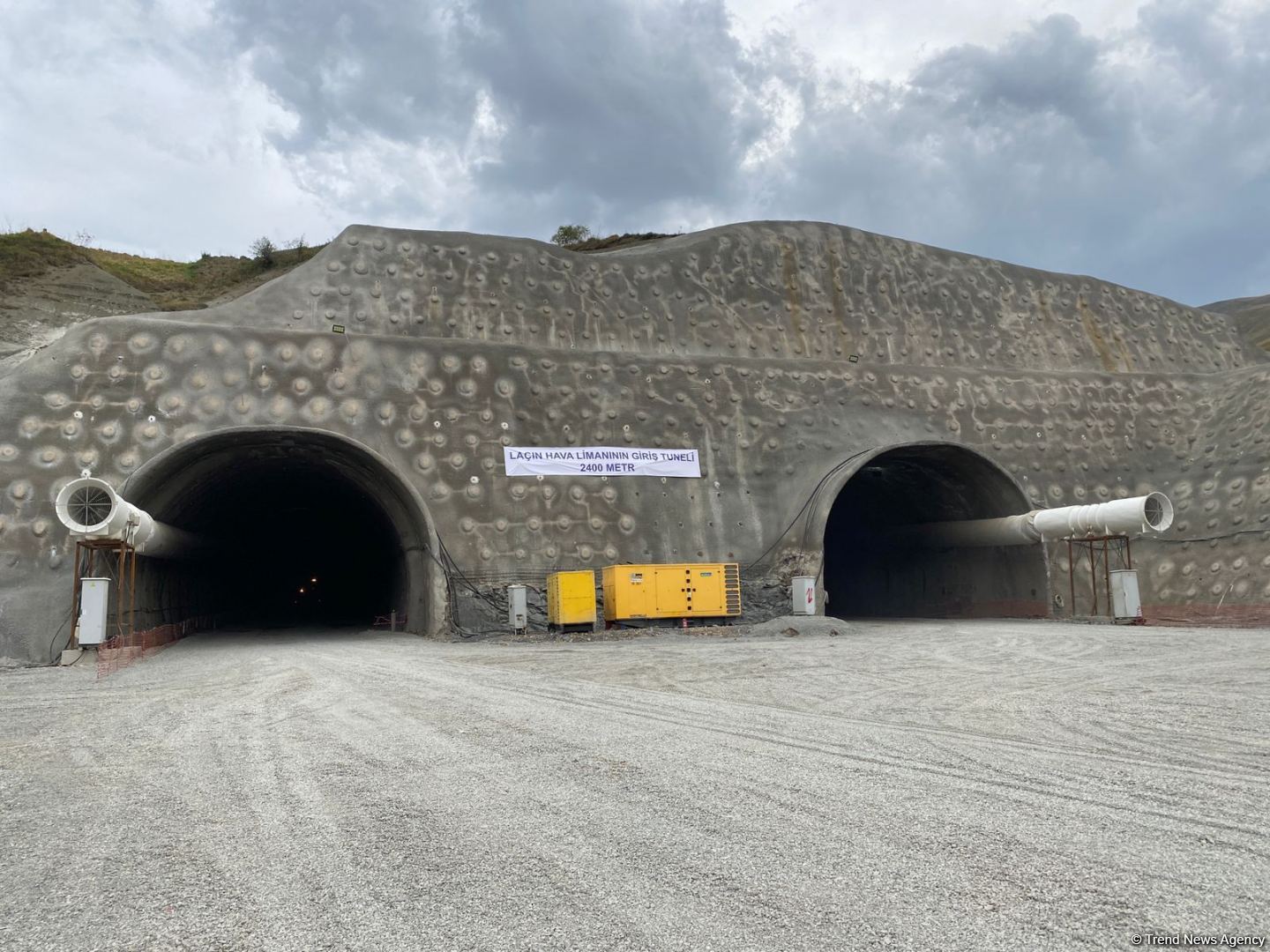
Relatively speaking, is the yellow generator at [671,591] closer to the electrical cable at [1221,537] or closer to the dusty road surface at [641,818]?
the dusty road surface at [641,818]

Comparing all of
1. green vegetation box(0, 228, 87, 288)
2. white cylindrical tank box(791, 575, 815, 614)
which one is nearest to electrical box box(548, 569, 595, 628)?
white cylindrical tank box(791, 575, 815, 614)

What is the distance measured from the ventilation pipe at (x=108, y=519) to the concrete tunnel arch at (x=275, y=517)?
1.88 ft

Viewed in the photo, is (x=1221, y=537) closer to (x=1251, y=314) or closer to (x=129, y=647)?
(x=129, y=647)

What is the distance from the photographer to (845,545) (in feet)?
108

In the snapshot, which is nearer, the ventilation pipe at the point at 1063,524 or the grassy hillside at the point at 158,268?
the ventilation pipe at the point at 1063,524

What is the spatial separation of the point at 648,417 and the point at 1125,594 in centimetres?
1203

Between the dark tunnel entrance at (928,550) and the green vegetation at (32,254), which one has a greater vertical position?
the green vegetation at (32,254)

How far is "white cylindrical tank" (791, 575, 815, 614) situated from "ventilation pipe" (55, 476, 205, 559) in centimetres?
1420

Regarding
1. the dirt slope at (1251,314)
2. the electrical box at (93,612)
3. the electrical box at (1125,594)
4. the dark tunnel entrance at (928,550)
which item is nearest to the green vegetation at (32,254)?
the electrical box at (93,612)

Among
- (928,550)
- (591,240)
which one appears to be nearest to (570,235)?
(591,240)

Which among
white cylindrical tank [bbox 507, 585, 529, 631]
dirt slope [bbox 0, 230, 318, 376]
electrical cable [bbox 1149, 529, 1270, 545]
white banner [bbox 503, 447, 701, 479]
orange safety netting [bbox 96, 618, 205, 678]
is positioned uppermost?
dirt slope [bbox 0, 230, 318, 376]

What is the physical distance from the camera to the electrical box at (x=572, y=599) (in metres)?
19.4

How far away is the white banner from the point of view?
20.9 metres

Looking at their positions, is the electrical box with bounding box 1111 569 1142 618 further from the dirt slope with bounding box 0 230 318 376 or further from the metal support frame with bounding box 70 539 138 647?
the dirt slope with bounding box 0 230 318 376
